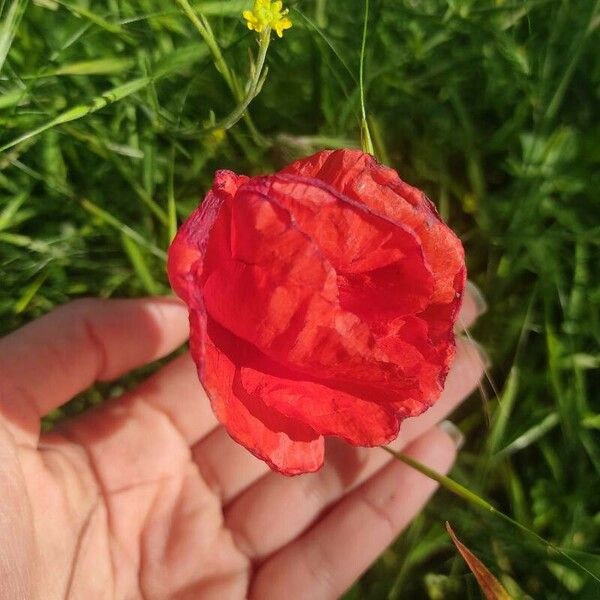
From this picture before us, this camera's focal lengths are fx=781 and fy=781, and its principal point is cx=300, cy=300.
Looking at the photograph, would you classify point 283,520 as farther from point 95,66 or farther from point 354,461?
point 95,66

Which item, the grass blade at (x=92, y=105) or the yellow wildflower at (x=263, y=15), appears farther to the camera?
the grass blade at (x=92, y=105)

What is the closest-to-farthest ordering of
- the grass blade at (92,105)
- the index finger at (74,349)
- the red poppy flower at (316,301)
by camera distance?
the red poppy flower at (316,301) < the grass blade at (92,105) < the index finger at (74,349)

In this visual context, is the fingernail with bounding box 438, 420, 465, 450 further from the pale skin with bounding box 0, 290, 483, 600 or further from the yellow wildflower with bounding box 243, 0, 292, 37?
the yellow wildflower with bounding box 243, 0, 292, 37

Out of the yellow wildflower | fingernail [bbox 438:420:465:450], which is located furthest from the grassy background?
the yellow wildflower

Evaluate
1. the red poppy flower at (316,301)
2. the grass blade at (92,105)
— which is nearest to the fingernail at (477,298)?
the red poppy flower at (316,301)

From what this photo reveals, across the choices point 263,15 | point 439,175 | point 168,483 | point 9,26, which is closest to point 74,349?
point 168,483

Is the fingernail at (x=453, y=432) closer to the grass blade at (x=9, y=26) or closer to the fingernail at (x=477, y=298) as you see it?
the fingernail at (x=477, y=298)

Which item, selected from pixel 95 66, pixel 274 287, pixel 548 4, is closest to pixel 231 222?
pixel 274 287
